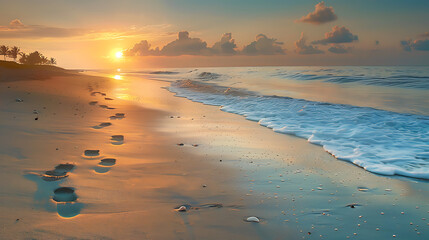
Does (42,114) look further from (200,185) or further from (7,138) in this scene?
(200,185)

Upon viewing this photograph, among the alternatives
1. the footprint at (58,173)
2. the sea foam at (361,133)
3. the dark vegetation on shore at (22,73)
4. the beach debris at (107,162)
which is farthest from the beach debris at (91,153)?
the dark vegetation on shore at (22,73)

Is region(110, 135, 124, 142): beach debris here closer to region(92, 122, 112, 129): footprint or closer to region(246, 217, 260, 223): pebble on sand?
region(92, 122, 112, 129): footprint

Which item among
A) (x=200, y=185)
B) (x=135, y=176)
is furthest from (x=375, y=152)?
(x=135, y=176)

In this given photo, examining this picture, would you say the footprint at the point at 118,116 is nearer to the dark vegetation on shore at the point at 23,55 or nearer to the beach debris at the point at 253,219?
the beach debris at the point at 253,219

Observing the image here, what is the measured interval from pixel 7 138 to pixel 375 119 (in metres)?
Result: 9.04

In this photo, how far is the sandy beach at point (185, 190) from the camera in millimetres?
2340

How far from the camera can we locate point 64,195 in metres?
2.76

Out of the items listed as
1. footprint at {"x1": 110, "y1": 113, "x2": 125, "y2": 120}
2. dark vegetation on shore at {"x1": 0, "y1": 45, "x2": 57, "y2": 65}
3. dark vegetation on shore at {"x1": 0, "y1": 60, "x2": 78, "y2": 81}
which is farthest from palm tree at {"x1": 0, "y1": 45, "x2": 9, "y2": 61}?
footprint at {"x1": 110, "y1": 113, "x2": 125, "y2": 120}

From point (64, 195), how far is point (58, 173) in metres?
0.64

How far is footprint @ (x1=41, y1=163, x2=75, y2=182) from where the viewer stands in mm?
3102

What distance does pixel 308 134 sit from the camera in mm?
6449

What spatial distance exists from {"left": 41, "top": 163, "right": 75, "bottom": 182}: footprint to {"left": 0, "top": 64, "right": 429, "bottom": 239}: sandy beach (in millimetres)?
11

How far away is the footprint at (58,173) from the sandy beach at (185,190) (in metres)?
0.01

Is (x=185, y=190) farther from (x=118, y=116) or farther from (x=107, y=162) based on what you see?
(x=118, y=116)
